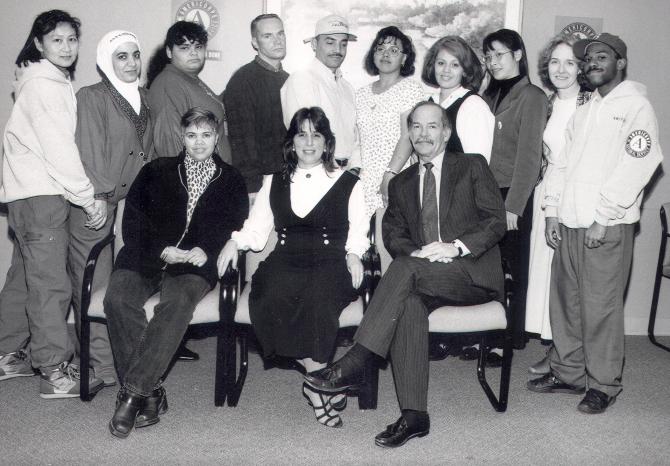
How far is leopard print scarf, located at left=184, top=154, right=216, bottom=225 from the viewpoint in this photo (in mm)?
3369

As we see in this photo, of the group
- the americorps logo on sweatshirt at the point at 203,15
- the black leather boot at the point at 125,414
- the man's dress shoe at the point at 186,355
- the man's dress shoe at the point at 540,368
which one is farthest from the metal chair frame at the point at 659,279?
the black leather boot at the point at 125,414

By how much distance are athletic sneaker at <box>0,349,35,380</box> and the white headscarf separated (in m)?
1.44

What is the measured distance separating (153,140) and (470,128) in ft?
5.45

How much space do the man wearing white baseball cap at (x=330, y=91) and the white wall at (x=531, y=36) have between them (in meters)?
0.80

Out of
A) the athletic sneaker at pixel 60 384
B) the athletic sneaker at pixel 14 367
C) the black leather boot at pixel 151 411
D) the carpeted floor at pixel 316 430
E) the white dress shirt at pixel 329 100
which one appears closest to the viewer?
the carpeted floor at pixel 316 430

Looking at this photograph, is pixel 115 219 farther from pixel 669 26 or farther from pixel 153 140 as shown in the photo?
pixel 669 26

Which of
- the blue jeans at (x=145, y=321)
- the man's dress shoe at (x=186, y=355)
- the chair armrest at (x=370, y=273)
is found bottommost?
the man's dress shoe at (x=186, y=355)

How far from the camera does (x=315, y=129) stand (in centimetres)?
336

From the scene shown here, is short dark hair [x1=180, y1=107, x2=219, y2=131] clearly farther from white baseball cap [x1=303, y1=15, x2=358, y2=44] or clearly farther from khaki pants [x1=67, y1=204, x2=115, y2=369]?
white baseball cap [x1=303, y1=15, x2=358, y2=44]

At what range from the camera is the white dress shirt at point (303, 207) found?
335cm

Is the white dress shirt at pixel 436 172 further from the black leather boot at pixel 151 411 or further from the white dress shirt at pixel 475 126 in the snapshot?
the black leather boot at pixel 151 411

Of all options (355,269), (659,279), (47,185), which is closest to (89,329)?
(47,185)

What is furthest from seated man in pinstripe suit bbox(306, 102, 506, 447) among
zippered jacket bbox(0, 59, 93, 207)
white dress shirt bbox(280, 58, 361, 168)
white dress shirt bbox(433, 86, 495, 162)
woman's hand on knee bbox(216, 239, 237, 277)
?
zippered jacket bbox(0, 59, 93, 207)

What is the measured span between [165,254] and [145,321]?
1.09 ft
